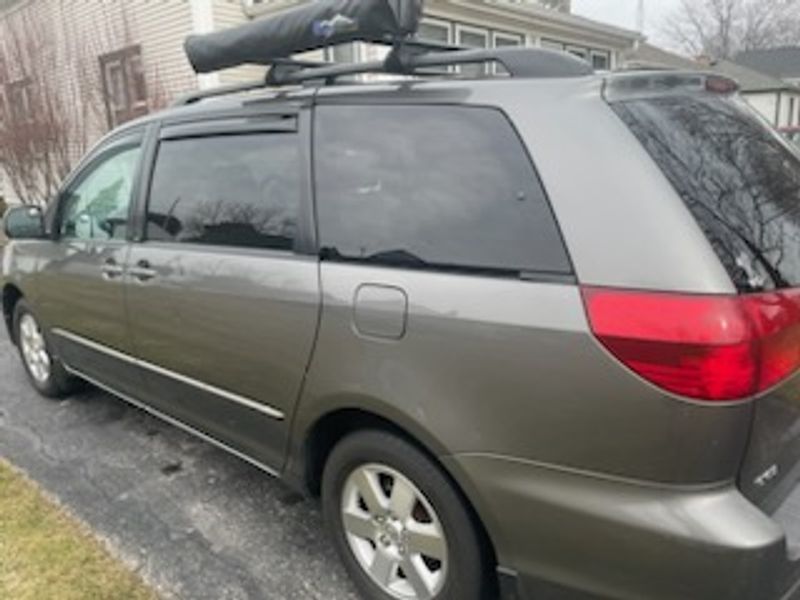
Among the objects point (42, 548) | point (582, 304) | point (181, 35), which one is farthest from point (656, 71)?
point (181, 35)

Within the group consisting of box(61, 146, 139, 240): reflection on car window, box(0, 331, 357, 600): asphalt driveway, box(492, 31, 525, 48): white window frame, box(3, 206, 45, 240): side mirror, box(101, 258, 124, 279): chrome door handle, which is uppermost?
box(492, 31, 525, 48): white window frame

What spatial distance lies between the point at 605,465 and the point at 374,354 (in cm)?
75

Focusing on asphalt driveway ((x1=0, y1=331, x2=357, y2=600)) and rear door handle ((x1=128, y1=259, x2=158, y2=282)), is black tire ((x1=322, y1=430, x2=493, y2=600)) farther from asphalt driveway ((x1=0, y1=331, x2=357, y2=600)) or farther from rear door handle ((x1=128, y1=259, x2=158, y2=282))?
rear door handle ((x1=128, y1=259, x2=158, y2=282))

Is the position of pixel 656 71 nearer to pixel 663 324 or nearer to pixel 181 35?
pixel 663 324

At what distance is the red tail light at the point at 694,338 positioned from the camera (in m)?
1.61

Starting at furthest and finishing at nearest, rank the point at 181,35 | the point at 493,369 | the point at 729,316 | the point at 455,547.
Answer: the point at 181,35 < the point at 455,547 < the point at 493,369 < the point at 729,316

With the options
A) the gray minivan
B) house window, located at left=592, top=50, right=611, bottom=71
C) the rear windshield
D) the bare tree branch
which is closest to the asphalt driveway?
the gray minivan

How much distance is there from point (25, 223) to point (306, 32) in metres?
2.54

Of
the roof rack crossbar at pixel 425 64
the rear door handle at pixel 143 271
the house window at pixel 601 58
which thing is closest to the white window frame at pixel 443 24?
the house window at pixel 601 58

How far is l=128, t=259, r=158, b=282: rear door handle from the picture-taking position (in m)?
3.12

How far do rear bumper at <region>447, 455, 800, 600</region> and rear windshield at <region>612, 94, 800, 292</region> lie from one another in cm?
55

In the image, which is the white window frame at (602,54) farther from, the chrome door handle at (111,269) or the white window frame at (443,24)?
the chrome door handle at (111,269)

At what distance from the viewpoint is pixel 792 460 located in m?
1.94

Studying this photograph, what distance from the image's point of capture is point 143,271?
3.17 m
